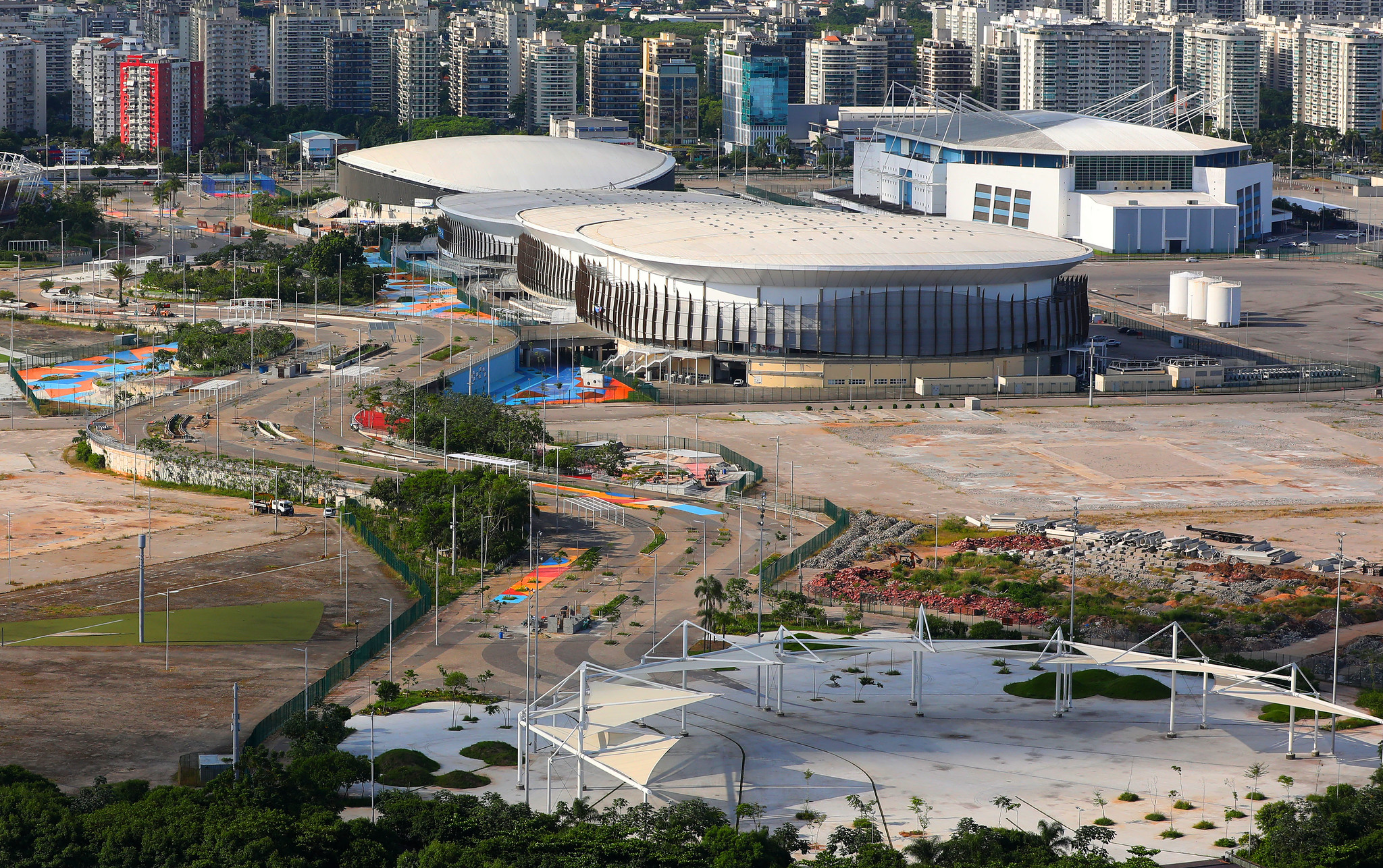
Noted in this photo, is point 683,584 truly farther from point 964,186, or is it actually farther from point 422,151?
point 422,151

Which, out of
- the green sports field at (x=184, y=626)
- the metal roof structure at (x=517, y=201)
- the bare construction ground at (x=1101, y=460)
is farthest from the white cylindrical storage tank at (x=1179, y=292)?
the green sports field at (x=184, y=626)

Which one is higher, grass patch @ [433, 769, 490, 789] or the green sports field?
the green sports field

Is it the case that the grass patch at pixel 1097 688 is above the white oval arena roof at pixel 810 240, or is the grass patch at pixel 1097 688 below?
below

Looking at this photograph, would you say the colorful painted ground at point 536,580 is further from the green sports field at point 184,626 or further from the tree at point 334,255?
the tree at point 334,255

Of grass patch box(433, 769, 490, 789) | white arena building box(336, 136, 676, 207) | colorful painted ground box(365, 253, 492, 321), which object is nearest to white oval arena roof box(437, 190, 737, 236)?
colorful painted ground box(365, 253, 492, 321)

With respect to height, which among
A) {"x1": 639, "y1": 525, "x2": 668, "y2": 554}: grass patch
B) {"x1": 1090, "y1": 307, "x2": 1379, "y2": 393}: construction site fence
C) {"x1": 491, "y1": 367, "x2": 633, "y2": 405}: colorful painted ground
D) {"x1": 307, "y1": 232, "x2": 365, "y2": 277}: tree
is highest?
{"x1": 307, "y1": 232, "x2": 365, "y2": 277}: tree

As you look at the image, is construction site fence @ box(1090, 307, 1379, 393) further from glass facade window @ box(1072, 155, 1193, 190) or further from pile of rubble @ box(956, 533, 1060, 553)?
pile of rubble @ box(956, 533, 1060, 553)

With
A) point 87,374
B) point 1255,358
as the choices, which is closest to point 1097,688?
point 1255,358
